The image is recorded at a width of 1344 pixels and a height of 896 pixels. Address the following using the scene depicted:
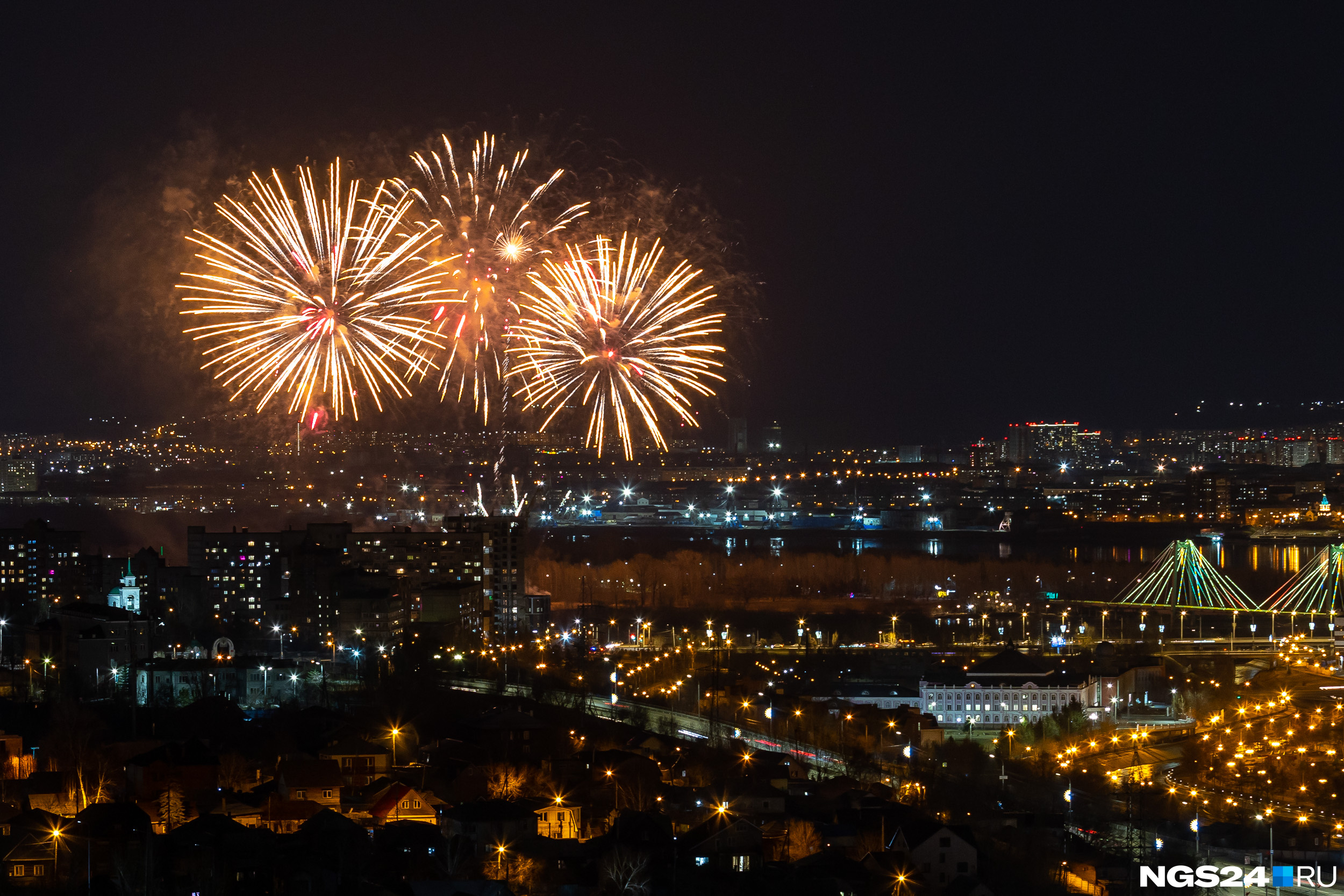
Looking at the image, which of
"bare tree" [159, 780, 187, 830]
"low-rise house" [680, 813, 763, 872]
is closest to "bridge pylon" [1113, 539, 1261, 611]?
"low-rise house" [680, 813, 763, 872]

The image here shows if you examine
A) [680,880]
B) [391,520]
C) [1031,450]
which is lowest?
[680,880]

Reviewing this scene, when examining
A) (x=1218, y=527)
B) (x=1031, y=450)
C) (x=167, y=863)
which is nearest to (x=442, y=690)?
(x=167, y=863)

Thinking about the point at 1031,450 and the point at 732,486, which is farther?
the point at 1031,450

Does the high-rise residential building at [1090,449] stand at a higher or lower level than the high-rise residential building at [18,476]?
higher

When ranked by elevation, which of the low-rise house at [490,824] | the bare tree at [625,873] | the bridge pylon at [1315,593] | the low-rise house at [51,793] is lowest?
the bare tree at [625,873]

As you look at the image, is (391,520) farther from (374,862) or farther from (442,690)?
(374,862)

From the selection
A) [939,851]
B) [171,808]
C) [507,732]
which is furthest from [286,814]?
[939,851]

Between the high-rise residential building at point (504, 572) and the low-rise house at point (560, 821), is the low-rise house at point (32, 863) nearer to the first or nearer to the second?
the low-rise house at point (560, 821)

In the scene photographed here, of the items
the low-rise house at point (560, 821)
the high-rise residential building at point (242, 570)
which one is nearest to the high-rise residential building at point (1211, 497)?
the high-rise residential building at point (242, 570)

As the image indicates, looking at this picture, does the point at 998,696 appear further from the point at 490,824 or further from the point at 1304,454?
the point at 1304,454
